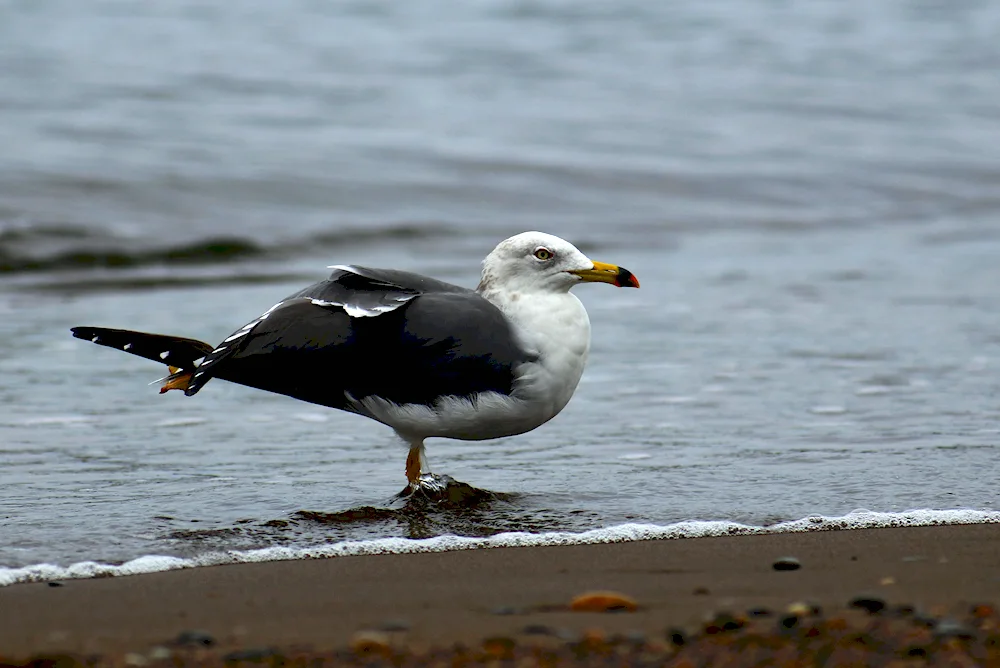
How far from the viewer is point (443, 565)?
3.96m

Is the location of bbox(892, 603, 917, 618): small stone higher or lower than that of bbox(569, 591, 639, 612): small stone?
higher

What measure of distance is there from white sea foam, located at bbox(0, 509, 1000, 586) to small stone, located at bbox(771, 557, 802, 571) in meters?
0.46

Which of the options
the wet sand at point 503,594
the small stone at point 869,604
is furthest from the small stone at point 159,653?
the small stone at point 869,604

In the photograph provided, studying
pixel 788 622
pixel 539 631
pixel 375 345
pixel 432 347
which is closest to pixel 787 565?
pixel 788 622

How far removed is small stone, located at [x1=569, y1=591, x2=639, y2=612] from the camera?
11.2 ft

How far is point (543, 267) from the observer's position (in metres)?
4.84

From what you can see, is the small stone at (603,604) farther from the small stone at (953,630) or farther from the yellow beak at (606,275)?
the yellow beak at (606,275)

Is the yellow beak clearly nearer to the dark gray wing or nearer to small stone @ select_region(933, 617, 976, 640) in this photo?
the dark gray wing

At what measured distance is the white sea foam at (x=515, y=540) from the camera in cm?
394

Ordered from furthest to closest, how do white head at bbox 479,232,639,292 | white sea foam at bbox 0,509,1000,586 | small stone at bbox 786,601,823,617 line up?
white head at bbox 479,232,639,292 < white sea foam at bbox 0,509,1000,586 < small stone at bbox 786,601,823,617

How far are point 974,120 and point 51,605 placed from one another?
15.3m

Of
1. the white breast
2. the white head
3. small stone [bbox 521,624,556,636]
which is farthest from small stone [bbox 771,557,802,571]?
the white head

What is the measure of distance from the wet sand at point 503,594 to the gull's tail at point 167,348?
1092mm

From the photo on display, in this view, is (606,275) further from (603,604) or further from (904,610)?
(904,610)
